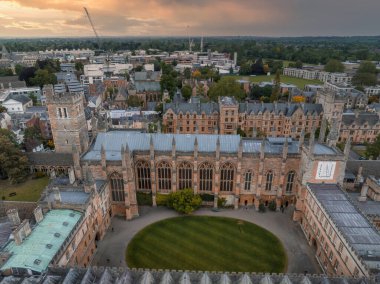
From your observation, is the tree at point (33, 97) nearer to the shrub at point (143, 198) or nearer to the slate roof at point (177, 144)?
the slate roof at point (177, 144)

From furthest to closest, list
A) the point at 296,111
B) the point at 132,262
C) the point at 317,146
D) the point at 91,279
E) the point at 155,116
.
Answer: the point at 155,116
the point at 296,111
the point at 317,146
the point at 132,262
the point at 91,279

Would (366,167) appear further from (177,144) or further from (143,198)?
(143,198)

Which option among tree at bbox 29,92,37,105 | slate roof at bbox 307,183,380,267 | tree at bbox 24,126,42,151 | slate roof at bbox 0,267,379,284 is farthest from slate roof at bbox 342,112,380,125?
tree at bbox 29,92,37,105

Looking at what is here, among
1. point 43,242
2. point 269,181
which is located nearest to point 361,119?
point 269,181

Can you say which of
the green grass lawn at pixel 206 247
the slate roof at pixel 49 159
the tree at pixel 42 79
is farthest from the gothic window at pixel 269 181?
the tree at pixel 42 79

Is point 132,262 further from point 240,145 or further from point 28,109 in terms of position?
point 28,109

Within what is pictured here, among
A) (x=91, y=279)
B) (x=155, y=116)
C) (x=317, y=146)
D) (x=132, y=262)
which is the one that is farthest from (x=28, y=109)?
(x=317, y=146)

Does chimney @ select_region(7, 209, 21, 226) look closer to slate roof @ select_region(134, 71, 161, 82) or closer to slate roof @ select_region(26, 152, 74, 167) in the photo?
slate roof @ select_region(26, 152, 74, 167)
